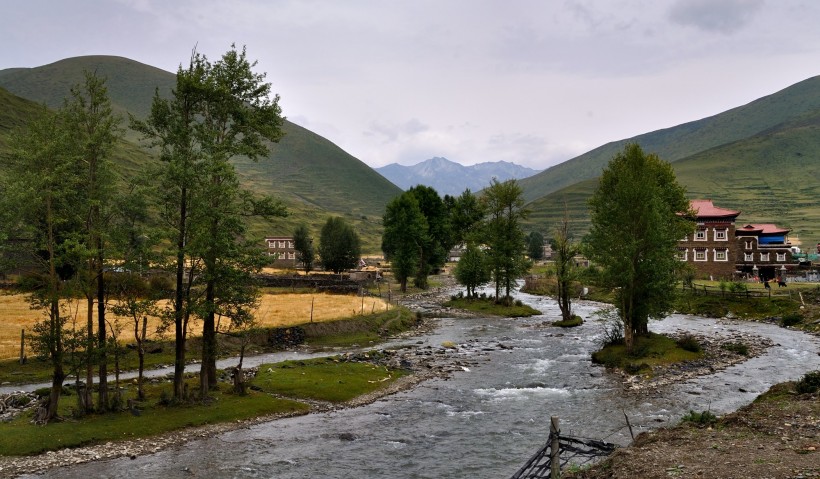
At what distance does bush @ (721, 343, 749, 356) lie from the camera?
5467cm

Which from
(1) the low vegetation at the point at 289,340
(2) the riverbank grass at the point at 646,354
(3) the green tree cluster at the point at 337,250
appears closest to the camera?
(1) the low vegetation at the point at 289,340

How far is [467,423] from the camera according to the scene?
116 feet

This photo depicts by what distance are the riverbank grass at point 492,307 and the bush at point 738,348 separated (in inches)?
1436

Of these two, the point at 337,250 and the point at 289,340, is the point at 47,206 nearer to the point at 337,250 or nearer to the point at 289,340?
the point at 289,340

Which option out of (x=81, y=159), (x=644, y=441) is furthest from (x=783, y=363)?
(x=81, y=159)

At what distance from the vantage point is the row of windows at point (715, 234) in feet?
379

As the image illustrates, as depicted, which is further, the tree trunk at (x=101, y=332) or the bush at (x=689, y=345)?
the bush at (x=689, y=345)

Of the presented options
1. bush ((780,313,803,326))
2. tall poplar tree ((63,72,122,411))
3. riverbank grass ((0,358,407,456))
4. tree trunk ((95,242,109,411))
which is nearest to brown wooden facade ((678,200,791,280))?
bush ((780,313,803,326))

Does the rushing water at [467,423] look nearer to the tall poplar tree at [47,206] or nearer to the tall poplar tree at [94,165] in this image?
the tall poplar tree at [47,206]

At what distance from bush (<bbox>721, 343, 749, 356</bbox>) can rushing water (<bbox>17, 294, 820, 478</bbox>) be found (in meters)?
1.98

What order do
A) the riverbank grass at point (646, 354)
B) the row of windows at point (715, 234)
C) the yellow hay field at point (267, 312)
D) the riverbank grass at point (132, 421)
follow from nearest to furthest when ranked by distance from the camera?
1. the riverbank grass at point (132, 421)
2. the riverbank grass at point (646, 354)
3. the yellow hay field at point (267, 312)
4. the row of windows at point (715, 234)

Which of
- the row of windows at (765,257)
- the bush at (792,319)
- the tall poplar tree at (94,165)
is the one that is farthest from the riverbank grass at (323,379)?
the row of windows at (765,257)

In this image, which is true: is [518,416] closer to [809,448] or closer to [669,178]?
[809,448]

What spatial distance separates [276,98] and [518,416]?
2792 cm
